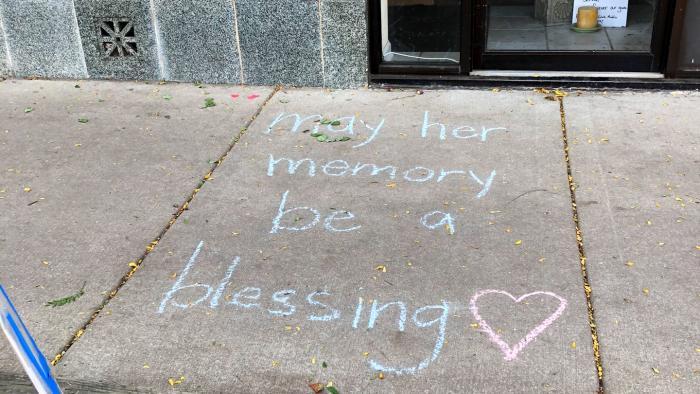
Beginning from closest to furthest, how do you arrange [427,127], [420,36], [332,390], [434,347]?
[332,390]
[434,347]
[427,127]
[420,36]

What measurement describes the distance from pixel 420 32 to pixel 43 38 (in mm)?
3390

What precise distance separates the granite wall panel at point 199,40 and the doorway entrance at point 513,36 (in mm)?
1221

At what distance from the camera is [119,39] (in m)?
6.30

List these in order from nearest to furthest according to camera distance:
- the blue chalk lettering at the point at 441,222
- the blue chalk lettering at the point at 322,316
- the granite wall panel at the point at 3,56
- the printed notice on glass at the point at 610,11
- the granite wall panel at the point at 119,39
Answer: the blue chalk lettering at the point at 322,316
the blue chalk lettering at the point at 441,222
the granite wall panel at the point at 119,39
the granite wall panel at the point at 3,56
the printed notice on glass at the point at 610,11

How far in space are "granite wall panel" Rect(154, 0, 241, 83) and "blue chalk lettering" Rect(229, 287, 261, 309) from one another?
3156 mm

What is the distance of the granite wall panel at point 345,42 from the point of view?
5809 millimetres

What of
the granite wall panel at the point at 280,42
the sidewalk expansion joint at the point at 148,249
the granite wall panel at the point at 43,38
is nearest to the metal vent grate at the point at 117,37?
the granite wall panel at the point at 43,38

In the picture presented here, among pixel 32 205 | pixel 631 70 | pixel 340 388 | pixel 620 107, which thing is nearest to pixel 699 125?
pixel 620 107

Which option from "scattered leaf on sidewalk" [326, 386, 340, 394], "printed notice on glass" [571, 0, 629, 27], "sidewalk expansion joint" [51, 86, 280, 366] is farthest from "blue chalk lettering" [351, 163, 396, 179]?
"printed notice on glass" [571, 0, 629, 27]

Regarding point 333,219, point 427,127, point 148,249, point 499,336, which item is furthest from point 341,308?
point 427,127

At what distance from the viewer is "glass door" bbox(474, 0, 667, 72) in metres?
5.82

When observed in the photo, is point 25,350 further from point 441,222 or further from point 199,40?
point 199,40

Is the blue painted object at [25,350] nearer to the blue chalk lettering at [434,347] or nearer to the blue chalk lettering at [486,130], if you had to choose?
the blue chalk lettering at [434,347]

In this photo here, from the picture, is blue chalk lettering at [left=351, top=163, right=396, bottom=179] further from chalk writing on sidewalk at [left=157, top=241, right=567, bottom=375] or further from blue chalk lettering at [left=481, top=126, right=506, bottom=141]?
chalk writing on sidewalk at [left=157, top=241, right=567, bottom=375]
